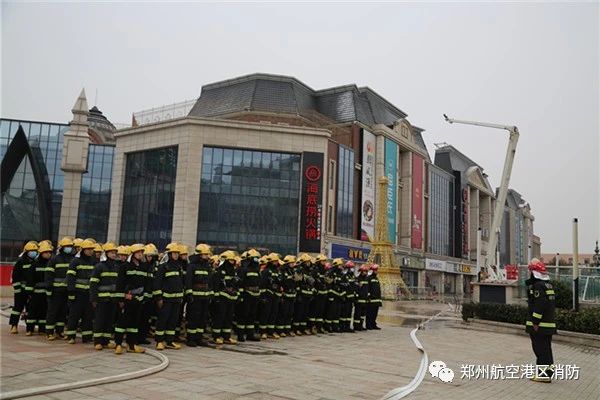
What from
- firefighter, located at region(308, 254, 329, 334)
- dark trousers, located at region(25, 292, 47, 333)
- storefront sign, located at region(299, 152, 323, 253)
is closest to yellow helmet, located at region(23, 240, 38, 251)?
dark trousers, located at region(25, 292, 47, 333)

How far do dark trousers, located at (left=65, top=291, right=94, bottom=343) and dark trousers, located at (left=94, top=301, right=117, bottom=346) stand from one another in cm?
93

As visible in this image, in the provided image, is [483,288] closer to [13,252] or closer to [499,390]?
[499,390]

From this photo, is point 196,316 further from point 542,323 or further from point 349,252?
point 349,252

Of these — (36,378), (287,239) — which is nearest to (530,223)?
(287,239)

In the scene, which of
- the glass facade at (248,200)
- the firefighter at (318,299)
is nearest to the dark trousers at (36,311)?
the firefighter at (318,299)

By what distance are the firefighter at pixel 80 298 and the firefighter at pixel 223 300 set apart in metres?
2.67

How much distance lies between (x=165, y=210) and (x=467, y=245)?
2094 inches

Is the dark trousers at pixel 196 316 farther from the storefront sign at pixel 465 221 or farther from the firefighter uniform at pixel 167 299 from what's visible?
the storefront sign at pixel 465 221

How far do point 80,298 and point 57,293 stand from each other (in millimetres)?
754

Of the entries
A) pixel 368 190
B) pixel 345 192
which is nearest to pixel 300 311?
pixel 345 192

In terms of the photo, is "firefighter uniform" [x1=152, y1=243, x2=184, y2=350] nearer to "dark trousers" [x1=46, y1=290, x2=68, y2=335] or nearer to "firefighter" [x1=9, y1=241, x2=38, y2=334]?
"dark trousers" [x1=46, y1=290, x2=68, y2=335]

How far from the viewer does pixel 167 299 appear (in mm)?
9891

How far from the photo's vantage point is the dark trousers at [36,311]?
37.4ft

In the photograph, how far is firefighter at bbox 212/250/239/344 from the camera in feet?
36.1
